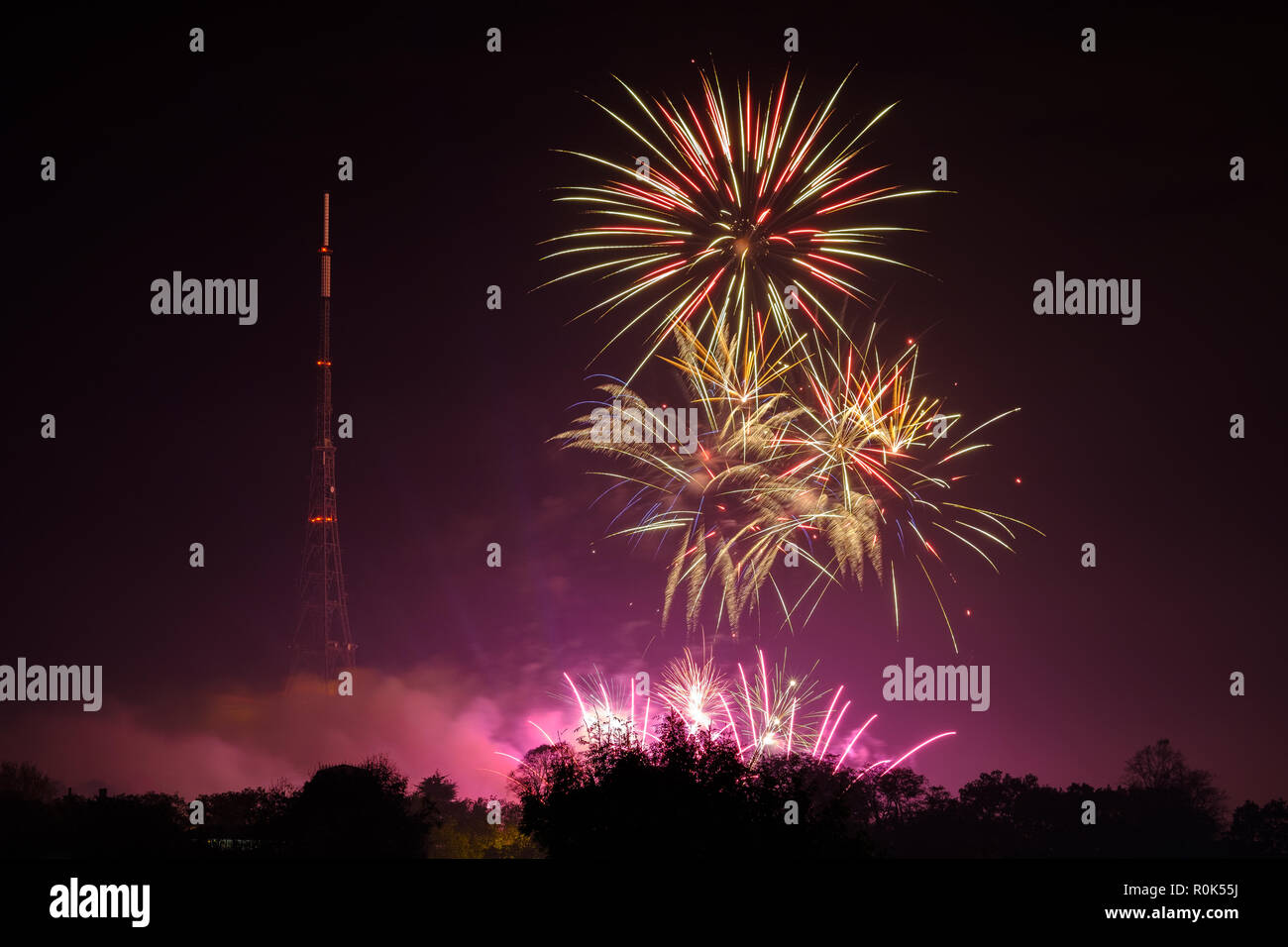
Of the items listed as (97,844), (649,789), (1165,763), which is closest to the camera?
(649,789)

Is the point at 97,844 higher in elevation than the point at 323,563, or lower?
lower

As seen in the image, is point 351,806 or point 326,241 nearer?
point 351,806
